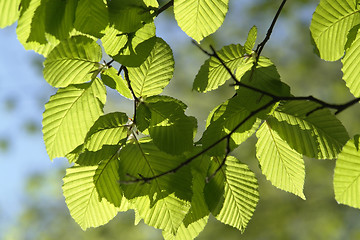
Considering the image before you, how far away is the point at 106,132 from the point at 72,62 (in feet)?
0.73

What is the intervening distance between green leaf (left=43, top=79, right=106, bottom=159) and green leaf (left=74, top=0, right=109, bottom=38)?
159mm

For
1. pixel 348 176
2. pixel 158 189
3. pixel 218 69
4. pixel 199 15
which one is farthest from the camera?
pixel 218 69

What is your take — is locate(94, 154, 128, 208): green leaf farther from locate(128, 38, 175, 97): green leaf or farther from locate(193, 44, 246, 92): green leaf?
locate(193, 44, 246, 92): green leaf

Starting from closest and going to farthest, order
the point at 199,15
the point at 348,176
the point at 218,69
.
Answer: the point at 348,176 → the point at 199,15 → the point at 218,69

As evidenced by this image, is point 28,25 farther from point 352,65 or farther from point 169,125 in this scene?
point 352,65

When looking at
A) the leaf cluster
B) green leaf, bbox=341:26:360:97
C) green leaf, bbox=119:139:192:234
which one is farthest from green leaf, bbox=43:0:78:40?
green leaf, bbox=341:26:360:97

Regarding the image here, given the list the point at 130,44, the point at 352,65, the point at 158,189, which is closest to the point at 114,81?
the point at 130,44

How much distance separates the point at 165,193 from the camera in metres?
0.88

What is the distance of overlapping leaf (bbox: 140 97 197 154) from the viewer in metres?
0.87

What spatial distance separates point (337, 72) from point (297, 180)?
24.2 feet

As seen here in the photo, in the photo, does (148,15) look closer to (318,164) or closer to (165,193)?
(165,193)

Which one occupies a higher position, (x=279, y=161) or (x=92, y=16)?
(x=92, y=16)

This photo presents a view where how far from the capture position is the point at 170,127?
889mm

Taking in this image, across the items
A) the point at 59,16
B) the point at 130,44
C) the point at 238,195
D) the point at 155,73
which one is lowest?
the point at 238,195
